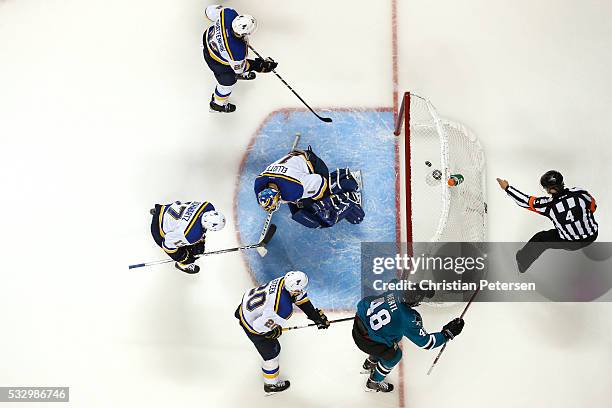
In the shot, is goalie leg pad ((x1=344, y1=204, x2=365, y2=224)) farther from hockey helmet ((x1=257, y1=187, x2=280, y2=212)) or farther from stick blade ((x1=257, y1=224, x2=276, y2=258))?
hockey helmet ((x1=257, y1=187, x2=280, y2=212))

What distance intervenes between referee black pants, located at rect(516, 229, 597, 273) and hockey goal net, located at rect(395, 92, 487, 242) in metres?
0.29

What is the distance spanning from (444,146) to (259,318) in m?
1.35

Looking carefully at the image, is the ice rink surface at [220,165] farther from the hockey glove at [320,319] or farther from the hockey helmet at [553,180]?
the hockey helmet at [553,180]

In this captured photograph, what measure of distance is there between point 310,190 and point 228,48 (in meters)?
0.97

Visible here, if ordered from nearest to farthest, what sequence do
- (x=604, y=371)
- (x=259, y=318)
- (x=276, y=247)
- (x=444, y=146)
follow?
1. (x=444, y=146)
2. (x=259, y=318)
3. (x=604, y=371)
4. (x=276, y=247)

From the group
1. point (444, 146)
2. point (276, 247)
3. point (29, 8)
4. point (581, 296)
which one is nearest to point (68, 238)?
point (276, 247)

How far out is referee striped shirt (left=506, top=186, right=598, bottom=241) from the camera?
339cm

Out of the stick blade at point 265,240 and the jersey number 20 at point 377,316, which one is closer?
the jersey number 20 at point 377,316

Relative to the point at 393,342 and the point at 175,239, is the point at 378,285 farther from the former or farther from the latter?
the point at 175,239

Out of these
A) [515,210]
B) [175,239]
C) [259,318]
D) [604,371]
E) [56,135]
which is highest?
[56,135]

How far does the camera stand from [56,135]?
431 cm

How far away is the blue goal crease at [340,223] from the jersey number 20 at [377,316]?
2.36 feet

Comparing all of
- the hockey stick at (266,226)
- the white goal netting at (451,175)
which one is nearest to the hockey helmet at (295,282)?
the hockey stick at (266,226)

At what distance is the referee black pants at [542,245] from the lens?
367cm
